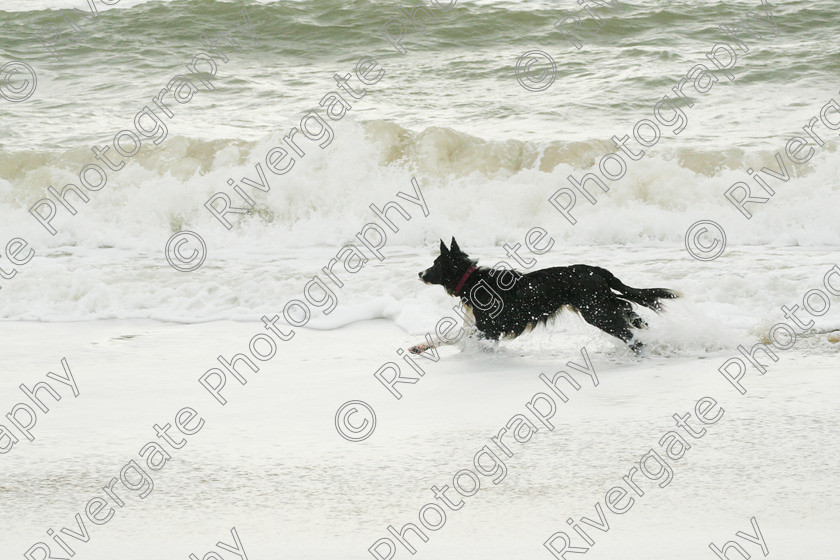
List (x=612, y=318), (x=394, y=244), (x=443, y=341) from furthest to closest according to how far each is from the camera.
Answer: (x=394, y=244) < (x=443, y=341) < (x=612, y=318)

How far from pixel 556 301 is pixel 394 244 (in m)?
4.09

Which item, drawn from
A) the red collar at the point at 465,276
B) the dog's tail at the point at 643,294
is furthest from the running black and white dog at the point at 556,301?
the red collar at the point at 465,276

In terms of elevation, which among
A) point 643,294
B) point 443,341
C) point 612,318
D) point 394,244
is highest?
point 643,294

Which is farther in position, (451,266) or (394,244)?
(394,244)

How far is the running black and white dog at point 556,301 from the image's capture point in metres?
5.79

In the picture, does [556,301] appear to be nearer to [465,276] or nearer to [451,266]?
[465,276]

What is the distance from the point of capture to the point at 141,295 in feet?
25.5

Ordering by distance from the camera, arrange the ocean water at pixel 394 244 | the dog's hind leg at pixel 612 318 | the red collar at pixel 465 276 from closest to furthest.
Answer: the ocean water at pixel 394 244 → the dog's hind leg at pixel 612 318 → the red collar at pixel 465 276

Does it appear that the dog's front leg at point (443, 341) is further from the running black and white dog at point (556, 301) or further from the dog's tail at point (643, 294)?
the dog's tail at point (643, 294)

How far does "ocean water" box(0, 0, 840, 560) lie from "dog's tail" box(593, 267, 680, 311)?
0.18m

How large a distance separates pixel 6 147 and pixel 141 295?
665cm

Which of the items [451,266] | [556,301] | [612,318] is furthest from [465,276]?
[612,318]

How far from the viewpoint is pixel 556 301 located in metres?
5.84

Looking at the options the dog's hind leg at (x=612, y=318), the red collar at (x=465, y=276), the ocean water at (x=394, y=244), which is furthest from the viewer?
the red collar at (x=465, y=276)
